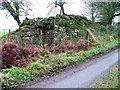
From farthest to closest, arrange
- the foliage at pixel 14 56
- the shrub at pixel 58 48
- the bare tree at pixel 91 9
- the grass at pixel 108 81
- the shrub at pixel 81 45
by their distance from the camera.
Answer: the bare tree at pixel 91 9, the shrub at pixel 81 45, the shrub at pixel 58 48, the foliage at pixel 14 56, the grass at pixel 108 81

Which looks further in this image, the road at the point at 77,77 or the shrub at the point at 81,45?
the shrub at the point at 81,45

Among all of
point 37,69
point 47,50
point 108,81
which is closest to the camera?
point 108,81

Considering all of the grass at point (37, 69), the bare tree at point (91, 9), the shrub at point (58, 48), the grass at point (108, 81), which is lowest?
the grass at point (108, 81)

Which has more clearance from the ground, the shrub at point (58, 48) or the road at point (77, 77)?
the shrub at point (58, 48)

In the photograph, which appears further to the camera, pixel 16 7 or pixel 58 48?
pixel 16 7

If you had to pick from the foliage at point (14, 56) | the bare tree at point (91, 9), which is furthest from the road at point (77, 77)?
the bare tree at point (91, 9)

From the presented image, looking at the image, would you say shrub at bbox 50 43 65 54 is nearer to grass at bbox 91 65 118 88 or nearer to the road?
the road

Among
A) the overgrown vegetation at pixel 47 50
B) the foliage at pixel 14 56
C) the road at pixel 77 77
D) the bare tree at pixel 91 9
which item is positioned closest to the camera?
the road at pixel 77 77

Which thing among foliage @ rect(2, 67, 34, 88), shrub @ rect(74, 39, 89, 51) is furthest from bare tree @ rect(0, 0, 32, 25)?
foliage @ rect(2, 67, 34, 88)

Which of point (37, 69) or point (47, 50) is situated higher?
point (47, 50)

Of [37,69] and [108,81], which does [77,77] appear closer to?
[108,81]

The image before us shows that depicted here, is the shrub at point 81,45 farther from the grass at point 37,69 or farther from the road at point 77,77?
the road at point 77,77

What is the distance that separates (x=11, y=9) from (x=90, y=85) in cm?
1278

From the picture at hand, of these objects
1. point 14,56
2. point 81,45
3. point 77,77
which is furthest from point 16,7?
point 77,77
